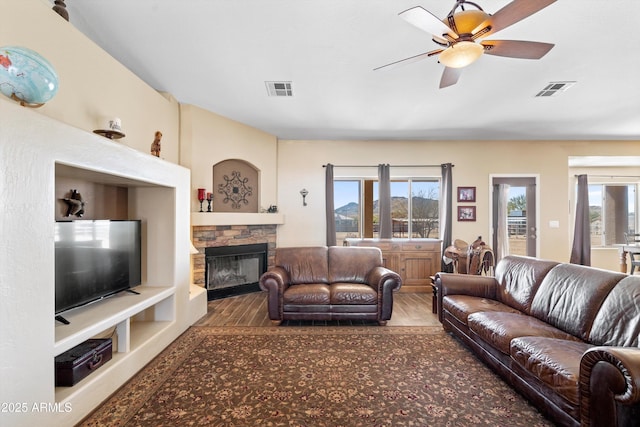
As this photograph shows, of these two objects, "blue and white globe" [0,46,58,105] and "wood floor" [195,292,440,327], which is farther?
"wood floor" [195,292,440,327]

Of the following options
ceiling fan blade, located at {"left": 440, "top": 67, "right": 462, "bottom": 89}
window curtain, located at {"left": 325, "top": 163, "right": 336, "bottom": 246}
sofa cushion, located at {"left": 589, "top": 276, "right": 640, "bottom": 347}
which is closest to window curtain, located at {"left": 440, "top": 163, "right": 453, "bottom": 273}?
window curtain, located at {"left": 325, "top": 163, "right": 336, "bottom": 246}

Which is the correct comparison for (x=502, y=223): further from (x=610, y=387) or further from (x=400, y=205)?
(x=610, y=387)

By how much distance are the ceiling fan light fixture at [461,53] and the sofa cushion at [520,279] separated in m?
2.12

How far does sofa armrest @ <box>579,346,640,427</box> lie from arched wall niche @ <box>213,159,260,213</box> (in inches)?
177

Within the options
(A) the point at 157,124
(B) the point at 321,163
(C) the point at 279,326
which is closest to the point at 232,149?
(A) the point at 157,124

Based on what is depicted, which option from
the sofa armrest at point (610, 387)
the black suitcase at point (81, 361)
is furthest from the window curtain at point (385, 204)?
the black suitcase at point (81, 361)

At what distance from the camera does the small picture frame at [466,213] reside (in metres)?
5.62

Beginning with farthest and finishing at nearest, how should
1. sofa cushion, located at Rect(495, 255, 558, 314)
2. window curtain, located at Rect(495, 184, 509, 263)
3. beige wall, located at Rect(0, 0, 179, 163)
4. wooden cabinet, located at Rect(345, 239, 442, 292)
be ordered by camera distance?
window curtain, located at Rect(495, 184, 509, 263), wooden cabinet, located at Rect(345, 239, 442, 292), sofa cushion, located at Rect(495, 255, 558, 314), beige wall, located at Rect(0, 0, 179, 163)

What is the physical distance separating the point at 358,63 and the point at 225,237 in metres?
3.22

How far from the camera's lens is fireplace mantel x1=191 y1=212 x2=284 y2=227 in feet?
13.7

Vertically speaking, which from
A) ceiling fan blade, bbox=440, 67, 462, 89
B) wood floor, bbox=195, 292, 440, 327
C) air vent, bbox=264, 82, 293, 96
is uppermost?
air vent, bbox=264, 82, 293, 96

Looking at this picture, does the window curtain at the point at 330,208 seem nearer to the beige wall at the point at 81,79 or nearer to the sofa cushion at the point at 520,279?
the sofa cushion at the point at 520,279

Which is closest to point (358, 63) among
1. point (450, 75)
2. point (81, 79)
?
point (450, 75)

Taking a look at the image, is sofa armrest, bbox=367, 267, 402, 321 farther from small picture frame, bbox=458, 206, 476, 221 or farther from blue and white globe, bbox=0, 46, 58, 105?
blue and white globe, bbox=0, 46, 58, 105
